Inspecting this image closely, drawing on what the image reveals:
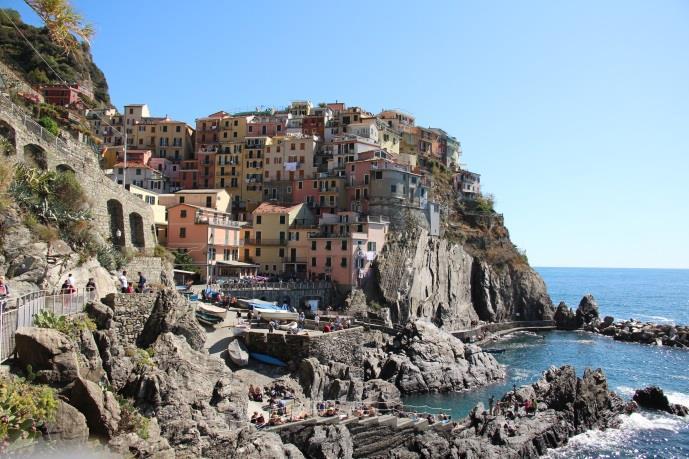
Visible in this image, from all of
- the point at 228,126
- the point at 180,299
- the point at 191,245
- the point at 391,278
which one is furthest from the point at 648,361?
the point at 228,126

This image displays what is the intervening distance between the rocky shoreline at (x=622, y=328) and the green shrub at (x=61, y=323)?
74.3 m

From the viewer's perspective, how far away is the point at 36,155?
28.6 m

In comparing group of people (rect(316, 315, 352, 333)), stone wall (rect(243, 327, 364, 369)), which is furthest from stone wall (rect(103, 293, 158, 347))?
group of people (rect(316, 315, 352, 333))

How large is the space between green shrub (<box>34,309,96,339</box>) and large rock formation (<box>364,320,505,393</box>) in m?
25.8

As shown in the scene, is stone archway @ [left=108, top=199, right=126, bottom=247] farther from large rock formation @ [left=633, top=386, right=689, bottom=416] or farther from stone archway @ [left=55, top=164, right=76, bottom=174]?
large rock formation @ [left=633, top=386, right=689, bottom=416]

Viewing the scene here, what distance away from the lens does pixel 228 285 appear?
2028 inches

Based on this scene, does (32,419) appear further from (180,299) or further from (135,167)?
(135,167)

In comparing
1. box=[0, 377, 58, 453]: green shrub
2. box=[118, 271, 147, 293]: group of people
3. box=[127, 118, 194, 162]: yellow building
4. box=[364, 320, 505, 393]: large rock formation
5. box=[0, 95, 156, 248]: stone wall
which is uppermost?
box=[127, 118, 194, 162]: yellow building

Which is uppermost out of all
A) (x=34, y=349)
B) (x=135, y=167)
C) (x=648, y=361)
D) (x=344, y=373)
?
(x=135, y=167)

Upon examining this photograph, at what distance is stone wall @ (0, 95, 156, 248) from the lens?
27094 millimetres

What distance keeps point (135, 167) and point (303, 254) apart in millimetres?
25604

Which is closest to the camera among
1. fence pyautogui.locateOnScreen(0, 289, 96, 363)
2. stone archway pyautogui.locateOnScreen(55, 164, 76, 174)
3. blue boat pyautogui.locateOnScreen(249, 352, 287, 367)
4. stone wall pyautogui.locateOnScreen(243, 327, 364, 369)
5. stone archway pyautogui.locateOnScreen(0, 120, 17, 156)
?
fence pyautogui.locateOnScreen(0, 289, 96, 363)

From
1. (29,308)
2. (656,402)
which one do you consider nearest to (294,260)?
(656,402)

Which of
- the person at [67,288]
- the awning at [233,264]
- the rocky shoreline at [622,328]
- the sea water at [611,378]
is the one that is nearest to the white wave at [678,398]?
the sea water at [611,378]
